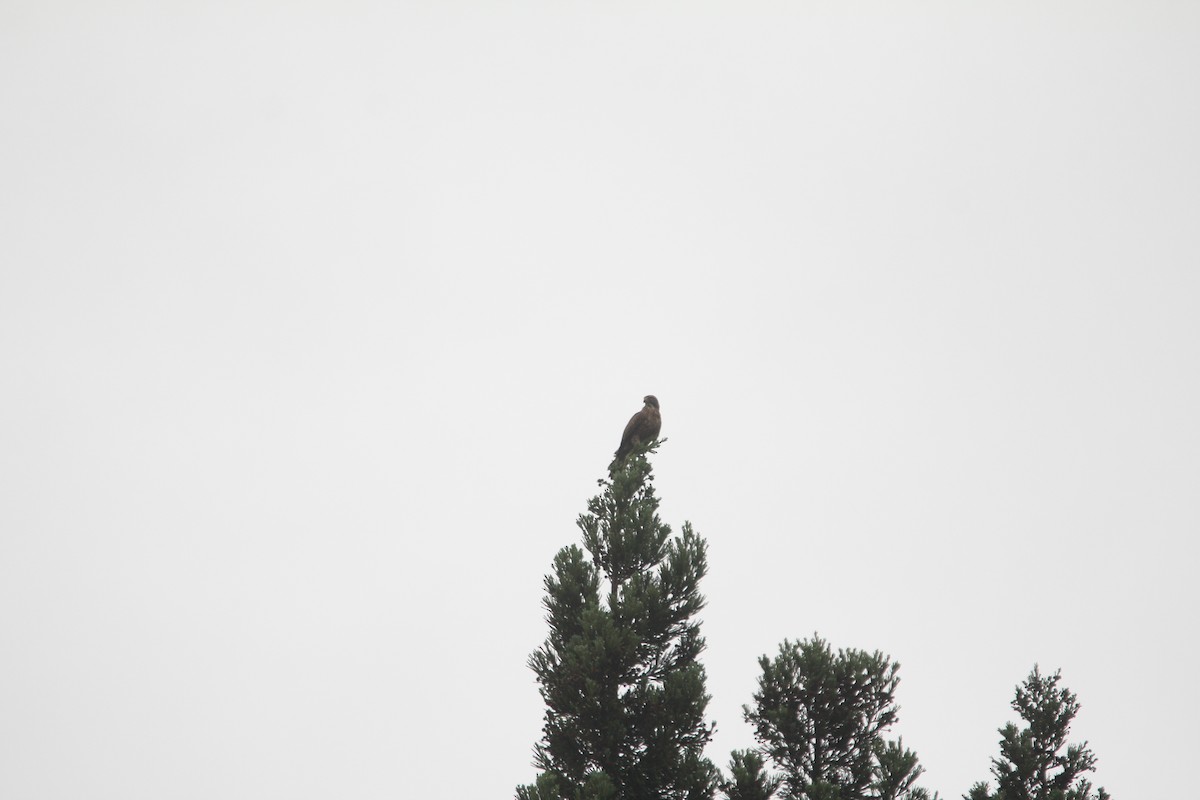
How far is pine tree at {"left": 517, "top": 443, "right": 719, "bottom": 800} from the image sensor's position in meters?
11.5

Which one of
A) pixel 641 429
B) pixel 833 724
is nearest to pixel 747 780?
pixel 833 724

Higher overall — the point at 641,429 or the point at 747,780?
the point at 641,429

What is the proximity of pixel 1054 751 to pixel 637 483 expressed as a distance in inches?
292

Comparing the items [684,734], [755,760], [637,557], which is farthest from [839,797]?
[637,557]

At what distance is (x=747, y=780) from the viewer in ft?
39.0

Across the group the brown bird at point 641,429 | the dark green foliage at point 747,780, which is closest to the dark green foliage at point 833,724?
the dark green foliage at point 747,780

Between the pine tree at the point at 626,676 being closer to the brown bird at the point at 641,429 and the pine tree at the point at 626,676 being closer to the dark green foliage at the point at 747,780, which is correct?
the dark green foliage at the point at 747,780

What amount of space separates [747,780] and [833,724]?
5.06 ft

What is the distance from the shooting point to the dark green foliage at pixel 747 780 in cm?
1189

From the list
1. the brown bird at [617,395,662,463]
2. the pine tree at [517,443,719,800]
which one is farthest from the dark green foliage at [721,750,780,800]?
the brown bird at [617,395,662,463]

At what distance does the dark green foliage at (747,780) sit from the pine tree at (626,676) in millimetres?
333

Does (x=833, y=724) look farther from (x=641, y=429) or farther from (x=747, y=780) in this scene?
(x=641, y=429)

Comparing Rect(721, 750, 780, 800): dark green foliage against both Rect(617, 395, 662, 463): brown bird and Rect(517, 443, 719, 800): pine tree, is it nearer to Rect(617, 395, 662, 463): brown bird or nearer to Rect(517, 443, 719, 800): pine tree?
Rect(517, 443, 719, 800): pine tree

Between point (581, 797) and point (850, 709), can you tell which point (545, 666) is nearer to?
point (581, 797)
